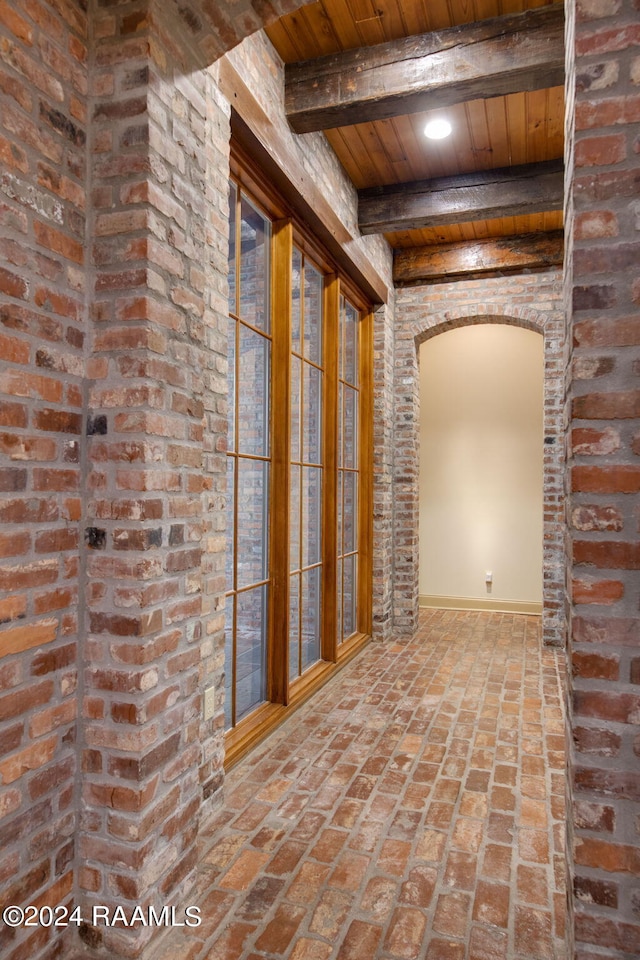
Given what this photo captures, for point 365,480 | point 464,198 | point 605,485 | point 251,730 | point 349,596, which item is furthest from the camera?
point 365,480

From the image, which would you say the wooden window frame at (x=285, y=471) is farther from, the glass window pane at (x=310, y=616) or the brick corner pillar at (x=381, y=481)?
the brick corner pillar at (x=381, y=481)

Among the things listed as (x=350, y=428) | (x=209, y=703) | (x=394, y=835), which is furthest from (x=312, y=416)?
(x=394, y=835)

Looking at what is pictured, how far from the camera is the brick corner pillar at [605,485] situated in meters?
1.23

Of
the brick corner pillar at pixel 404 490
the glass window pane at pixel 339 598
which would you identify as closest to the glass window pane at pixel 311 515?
the glass window pane at pixel 339 598

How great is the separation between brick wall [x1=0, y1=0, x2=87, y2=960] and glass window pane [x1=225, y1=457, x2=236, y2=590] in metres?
1.08

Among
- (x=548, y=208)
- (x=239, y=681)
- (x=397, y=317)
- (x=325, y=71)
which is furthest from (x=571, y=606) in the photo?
(x=397, y=317)

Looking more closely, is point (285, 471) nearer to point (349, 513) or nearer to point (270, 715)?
point (270, 715)

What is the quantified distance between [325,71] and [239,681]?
2856 millimetres

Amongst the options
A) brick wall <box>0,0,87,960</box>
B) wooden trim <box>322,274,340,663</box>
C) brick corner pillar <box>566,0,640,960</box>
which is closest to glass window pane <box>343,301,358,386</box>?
wooden trim <box>322,274,340,663</box>

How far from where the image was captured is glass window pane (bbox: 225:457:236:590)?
102 inches

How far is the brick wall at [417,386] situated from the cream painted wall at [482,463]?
1133mm

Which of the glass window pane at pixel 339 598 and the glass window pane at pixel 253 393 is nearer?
the glass window pane at pixel 253 393

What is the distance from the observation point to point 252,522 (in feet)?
9.38

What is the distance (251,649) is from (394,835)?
105 cm
